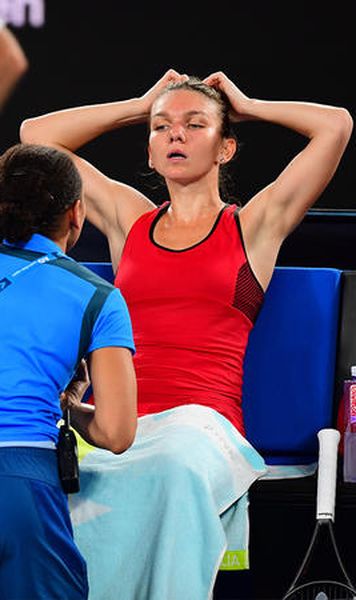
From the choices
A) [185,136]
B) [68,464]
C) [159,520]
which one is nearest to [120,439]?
[68,464]

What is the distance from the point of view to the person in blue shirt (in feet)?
7.51

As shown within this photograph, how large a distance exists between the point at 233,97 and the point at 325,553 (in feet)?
4.03

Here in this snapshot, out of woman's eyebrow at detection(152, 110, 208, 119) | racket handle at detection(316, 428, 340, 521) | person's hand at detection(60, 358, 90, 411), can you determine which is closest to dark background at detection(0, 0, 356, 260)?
woman's eyebrow at detection(152, 110, 208, 119)

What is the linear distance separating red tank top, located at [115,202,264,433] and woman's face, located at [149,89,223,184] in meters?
0.17

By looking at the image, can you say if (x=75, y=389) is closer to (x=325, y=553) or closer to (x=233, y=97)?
(x=325, y=553)

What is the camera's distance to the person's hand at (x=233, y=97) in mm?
3713

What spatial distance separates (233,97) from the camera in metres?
3.73

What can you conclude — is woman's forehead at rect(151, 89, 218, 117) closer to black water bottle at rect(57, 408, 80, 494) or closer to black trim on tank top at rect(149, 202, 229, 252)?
black trim on tank top at rect(149, 202, 229, 252)

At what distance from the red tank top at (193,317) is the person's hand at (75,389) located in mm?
748

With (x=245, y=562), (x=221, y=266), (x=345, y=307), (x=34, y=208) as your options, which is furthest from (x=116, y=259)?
(x=34, y=208)

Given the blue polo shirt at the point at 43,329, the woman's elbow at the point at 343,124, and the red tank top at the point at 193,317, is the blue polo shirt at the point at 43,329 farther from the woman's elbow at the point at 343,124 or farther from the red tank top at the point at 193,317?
the woman's elbow at the point at 343,124

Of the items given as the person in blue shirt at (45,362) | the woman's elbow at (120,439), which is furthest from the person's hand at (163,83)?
the woman's elbow at (120,439)

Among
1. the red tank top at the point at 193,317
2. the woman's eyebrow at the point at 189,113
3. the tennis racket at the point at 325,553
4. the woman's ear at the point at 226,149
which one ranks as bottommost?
the tennis racket at the point at 325,553

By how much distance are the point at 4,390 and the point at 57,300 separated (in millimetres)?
182
